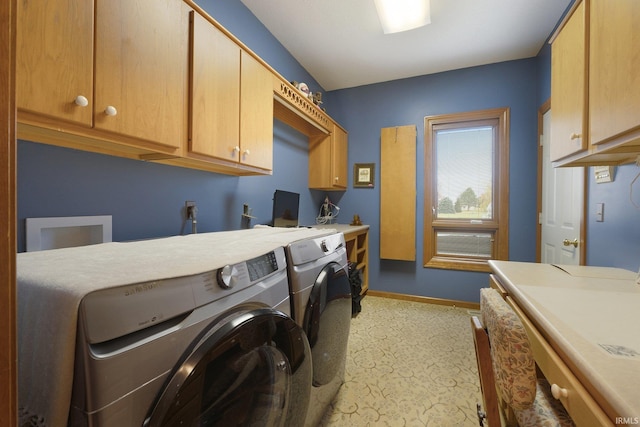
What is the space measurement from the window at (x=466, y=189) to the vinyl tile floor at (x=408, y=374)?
0.81m

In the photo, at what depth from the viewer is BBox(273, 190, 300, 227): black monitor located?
88.0 inches

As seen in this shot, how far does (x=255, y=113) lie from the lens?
1.70 metres

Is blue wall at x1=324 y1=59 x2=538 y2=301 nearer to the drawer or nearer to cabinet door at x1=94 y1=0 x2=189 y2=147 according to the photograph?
the drawer

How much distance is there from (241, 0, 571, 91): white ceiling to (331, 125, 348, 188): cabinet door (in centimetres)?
74

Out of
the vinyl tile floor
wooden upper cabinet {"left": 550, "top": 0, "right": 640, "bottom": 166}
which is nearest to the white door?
wooden upper cabinet {"left": 550, "top": 0, "right": 640, "bottom": 166}

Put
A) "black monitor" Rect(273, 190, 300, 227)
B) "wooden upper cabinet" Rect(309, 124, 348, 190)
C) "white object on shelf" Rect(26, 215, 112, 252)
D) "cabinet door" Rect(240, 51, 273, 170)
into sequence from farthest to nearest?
"wooden upper cabinet" Rect(309, 124, 348, 190), "black monitor" Rect(273, 190, 300, 227), "cabinet door" Rect(240, 51, 273, 170), "white object on shelf" Rect(26, 215, 112, 252)

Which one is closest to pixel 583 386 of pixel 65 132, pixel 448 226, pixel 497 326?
pixel 497 326

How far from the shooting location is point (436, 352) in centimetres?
206

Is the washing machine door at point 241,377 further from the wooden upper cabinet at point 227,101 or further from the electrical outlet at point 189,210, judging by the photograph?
the electrical outlet at point 189,210

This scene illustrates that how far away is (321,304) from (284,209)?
1329 millimetres

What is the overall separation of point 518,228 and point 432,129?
1.50 m

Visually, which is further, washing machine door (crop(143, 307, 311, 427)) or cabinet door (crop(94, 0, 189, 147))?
cabinet door (crop(94, 0, 189, 147))

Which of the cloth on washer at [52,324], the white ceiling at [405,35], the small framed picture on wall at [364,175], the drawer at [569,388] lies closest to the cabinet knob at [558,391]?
the drawer at [569,388]

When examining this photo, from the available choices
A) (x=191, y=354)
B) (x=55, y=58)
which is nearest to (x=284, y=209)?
(x=55, y=58)
